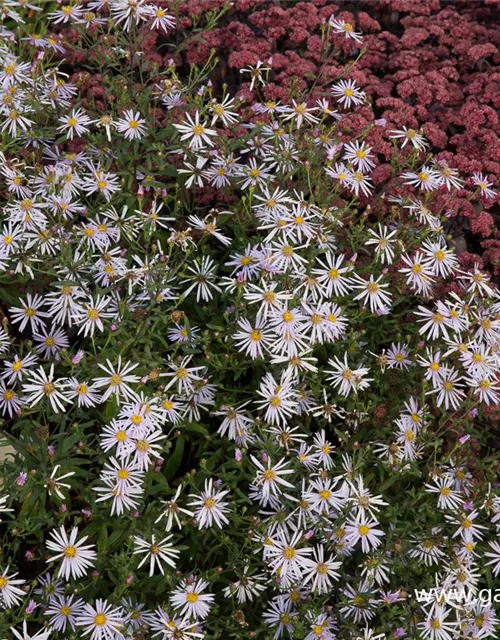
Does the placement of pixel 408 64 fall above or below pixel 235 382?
above

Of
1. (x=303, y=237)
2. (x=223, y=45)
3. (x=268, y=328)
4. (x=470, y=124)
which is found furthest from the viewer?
(x=223, y=45)

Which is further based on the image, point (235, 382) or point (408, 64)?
point (408, 64)

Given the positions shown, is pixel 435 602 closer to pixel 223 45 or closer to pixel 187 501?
pixel 187 501

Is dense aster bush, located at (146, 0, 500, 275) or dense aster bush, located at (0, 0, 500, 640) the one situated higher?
dense aster bush, located at (146, 0, 500, 275)

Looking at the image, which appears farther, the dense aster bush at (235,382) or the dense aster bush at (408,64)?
the dense aster bush at (408,64)

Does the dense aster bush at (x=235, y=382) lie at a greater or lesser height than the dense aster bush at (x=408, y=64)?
lesser

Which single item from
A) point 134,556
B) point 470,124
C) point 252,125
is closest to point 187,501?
point 134,556

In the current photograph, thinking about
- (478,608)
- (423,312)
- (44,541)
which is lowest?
(44,541)

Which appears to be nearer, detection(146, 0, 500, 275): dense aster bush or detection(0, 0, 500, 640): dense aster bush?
detection(0, 0, 500, 640): dense aster bush
